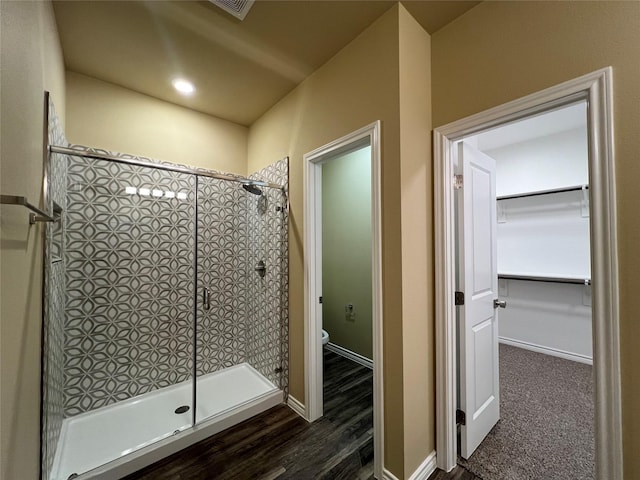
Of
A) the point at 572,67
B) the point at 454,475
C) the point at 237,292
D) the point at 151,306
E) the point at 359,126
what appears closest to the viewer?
the point at 572,67

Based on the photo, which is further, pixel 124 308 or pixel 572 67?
pixel 124 308

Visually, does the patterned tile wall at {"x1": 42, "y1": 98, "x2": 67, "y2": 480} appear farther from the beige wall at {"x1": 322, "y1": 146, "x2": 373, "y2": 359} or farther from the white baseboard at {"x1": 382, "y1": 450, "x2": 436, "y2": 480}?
the beige wall at {"x1": 322, "y1": 146, "x2": 373, "y2": 359}

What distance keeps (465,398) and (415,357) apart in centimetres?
51

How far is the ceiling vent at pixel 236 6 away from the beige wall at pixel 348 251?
161 cm

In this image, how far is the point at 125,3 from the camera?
1412 millimetres

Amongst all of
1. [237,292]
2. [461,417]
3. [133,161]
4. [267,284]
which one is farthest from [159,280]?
[461,417]

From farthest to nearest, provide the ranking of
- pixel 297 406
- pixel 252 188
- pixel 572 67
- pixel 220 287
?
pixel 220 287, pixel 252 188, pixel 297 406, pixel 572 67

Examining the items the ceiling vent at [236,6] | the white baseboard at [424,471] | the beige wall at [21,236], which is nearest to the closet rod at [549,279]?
the white baseboard at [424,471]

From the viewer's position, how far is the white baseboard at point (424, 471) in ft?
4.66

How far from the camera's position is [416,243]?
4.88 feet

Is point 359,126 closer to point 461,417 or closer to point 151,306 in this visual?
point 461,417

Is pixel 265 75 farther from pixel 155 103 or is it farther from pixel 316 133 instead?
pixel 155 103

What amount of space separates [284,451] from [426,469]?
0.89m

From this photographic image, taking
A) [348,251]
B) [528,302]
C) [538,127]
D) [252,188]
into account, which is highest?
[538,127]
